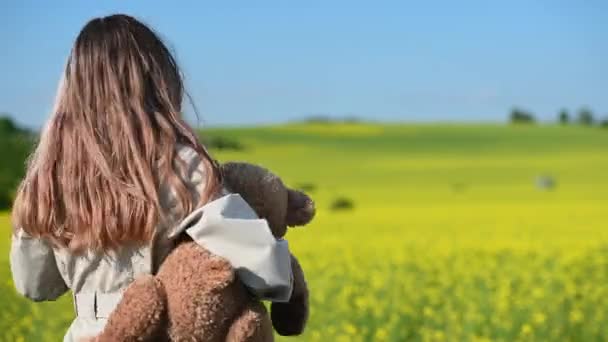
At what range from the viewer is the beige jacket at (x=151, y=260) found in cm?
321

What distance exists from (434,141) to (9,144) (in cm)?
2286

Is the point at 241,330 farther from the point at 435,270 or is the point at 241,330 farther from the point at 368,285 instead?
the point at 435,270

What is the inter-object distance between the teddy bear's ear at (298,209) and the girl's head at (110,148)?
1.36 ft

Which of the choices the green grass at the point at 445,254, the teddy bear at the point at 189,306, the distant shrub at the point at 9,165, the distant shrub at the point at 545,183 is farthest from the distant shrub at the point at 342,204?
the teddy bear at the point at 189,306

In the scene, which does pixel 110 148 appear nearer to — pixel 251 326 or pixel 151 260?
pixel 151 260

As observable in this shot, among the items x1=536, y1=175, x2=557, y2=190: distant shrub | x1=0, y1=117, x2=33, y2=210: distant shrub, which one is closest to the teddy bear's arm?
x1=0, y1=117, x2=33, y2=210: distant shrub

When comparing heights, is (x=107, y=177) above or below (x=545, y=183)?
above

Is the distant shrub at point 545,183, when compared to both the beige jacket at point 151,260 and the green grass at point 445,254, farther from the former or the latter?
the beige jacket at point 151,260

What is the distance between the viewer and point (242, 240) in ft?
10.5

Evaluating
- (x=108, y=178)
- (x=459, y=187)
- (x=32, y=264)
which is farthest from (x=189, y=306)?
(x=459, y=187)

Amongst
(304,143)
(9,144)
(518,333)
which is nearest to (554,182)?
(304,143)

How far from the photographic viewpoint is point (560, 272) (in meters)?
10.7

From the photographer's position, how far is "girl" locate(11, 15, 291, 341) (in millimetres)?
3270

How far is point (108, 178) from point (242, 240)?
0.40 m
